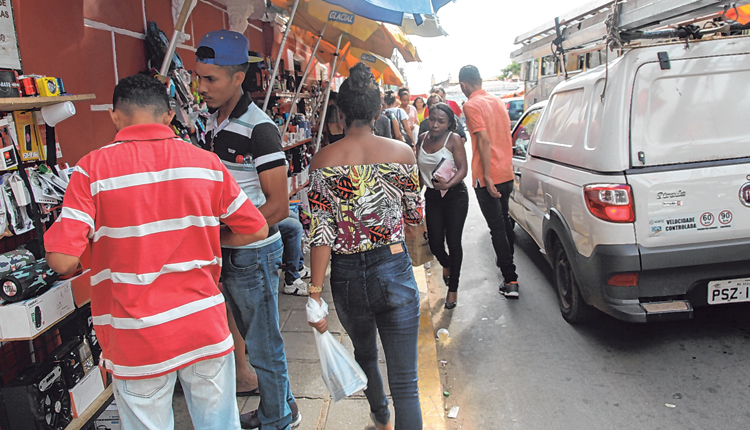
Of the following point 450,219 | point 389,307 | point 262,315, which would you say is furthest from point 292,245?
point 389,307

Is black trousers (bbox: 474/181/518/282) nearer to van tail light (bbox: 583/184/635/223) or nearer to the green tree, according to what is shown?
van tail light (bbox: 583/184/635/223)

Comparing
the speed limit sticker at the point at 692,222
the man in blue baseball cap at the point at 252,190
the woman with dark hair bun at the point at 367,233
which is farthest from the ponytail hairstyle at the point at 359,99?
the speed limit sticker at the point at 692,222

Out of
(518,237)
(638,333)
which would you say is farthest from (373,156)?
(518,237)

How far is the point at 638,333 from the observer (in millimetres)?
4223

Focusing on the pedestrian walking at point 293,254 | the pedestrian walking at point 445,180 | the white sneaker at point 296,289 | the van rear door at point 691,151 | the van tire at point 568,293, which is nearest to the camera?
the van rear door at point 691,151

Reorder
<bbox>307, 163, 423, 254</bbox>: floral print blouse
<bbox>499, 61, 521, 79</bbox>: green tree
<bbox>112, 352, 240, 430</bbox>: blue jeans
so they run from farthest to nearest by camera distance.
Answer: <bbox>499, 61, 521, 79</bbox>: green tree
<bbox>307, 163, 423, 254</bbox>: floral print blouse
<bbox>112, 352, 240, 430</bbox>: blue jeans

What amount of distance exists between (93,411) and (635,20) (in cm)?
397

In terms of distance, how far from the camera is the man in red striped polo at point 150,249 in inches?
70.3

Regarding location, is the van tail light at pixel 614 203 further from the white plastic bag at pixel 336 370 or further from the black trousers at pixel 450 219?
the white plastic bag at pixel 336 370

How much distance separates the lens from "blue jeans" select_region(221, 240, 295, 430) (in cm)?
261

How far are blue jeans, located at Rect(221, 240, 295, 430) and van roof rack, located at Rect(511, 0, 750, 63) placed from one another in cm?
276

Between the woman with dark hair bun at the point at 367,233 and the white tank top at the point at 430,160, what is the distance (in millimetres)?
2190

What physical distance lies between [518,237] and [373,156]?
218 inches

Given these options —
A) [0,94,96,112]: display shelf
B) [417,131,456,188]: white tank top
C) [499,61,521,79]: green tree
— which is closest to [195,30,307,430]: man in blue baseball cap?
[0,94,96,112]: display shelf
